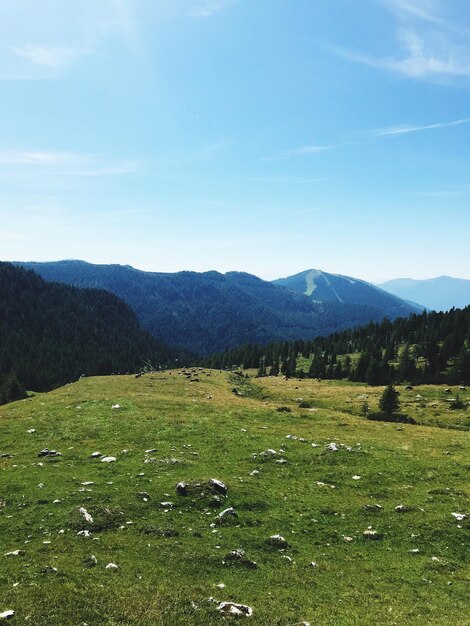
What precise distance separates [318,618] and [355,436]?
83.1ft

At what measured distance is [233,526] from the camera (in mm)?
19594

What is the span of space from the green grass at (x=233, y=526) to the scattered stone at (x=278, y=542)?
0.30 m

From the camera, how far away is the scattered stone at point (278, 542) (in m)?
17.9

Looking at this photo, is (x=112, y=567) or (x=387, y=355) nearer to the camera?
(x=112, y=567)

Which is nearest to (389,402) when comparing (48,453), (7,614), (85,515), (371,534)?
(371,534)

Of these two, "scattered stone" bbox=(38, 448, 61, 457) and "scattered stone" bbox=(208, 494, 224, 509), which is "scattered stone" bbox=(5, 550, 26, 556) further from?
"scattered stone" bbox=(38, 448, 61, 457)

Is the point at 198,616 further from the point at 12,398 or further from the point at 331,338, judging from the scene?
the point at 331,338

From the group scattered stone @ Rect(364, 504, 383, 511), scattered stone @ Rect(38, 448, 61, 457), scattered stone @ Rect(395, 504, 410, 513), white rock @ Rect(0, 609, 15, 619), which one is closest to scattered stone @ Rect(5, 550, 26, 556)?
white rock @ Rect(0, 609, 15, 619)

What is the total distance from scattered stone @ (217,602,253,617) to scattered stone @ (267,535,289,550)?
488 centimetres

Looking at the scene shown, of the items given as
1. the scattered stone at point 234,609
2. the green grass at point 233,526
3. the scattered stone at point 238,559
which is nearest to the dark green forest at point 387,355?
A: the green grass at point 233,526

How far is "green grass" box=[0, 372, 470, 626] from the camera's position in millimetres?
13281

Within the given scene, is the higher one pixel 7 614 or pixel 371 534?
pixel 7 614

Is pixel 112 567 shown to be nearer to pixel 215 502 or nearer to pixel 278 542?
pixel 278 542

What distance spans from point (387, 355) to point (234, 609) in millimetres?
126244
